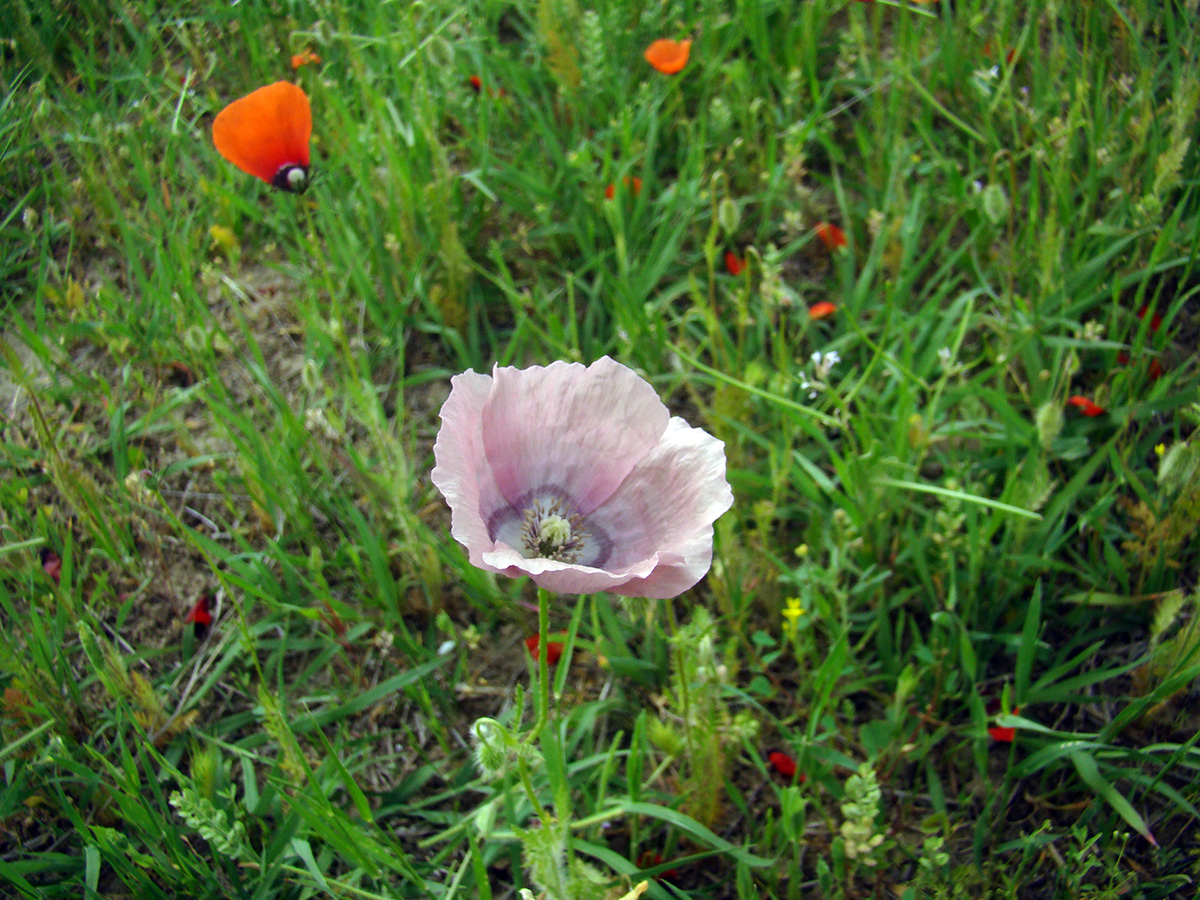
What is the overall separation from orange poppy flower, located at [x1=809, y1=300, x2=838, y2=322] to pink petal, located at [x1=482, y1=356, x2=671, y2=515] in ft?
4.17

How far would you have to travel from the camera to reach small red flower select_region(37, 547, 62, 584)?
2.14 m

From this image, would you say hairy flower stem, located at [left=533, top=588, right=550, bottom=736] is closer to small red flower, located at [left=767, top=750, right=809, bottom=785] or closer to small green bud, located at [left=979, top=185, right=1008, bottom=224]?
small red flower, located at [left=767, top=750, right=809, bottom=785]

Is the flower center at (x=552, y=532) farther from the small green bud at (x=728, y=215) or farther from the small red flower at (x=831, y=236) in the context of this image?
the small red flower at (x=831, y=236)

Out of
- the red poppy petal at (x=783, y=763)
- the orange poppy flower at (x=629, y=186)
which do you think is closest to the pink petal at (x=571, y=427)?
the red poppy petal at (x=783, y=763)

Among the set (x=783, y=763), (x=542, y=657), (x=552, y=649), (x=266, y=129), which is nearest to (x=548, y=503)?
Result: (x=542, y=657)

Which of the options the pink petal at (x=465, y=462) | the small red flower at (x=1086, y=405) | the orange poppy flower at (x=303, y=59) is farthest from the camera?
the orange poppy flower at (x=303, y=59)

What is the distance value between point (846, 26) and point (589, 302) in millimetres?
1610

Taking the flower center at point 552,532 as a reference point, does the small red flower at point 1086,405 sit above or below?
below

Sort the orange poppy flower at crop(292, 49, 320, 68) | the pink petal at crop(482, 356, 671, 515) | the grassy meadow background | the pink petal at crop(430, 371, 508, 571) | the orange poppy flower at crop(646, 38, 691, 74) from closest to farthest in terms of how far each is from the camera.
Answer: the pink petal at crop(430, 371, 508, 571), the pink petal at crop(482, 356, 671, 515), the grassy meadow background, the orange poppy flower at crop(292, 49, 320, 68), the orange poppy flower at crop(646, 38, 691, 74)

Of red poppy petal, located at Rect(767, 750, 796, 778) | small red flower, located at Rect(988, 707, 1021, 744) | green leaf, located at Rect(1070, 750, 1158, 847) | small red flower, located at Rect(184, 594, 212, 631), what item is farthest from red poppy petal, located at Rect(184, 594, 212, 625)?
green leaf, located at Rect(1070, 750, 1158, 847)

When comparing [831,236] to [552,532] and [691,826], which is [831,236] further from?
[691,826]

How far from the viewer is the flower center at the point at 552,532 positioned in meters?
1.54

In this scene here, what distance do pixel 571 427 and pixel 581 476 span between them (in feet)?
0.34

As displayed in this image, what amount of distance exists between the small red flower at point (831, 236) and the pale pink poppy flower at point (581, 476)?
1.54 metres
